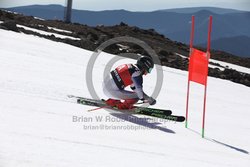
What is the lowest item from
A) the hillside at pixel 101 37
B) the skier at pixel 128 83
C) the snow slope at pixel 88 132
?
the snow slope at pixel 88 132

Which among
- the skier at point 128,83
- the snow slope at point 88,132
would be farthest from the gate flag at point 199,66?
the snow slope at point 88,132

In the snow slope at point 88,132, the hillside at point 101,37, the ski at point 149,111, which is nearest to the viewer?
the snow slope at point 88,132

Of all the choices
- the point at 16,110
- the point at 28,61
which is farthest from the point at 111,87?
the point at 28,61

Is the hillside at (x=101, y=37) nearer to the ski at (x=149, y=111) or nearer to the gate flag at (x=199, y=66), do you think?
the ski at (x=149, y=111)

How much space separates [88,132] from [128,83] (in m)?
2.24

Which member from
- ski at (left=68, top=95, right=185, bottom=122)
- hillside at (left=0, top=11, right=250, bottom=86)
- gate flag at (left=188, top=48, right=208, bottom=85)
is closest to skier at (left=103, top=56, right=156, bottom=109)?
ski at (left=68, top=95, right=185, bottom=122)

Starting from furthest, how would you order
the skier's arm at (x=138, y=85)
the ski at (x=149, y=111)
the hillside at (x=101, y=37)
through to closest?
1. the hillside at (x=101, y=37)
2. the ski at (x=149, y=111)
3. the skier's arm at (x=138, y=85)

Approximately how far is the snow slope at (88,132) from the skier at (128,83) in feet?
1.35

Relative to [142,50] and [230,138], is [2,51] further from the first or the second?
[142,50]

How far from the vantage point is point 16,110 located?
7.14 m

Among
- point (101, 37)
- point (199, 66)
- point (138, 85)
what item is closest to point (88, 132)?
point (138, 85)

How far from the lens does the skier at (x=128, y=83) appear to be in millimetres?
8508

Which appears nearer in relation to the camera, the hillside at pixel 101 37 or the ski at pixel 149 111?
the ski at pixel 149 111

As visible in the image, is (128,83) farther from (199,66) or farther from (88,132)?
(88,132)
